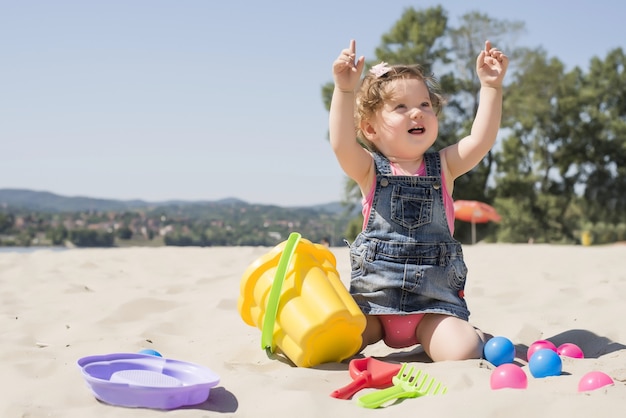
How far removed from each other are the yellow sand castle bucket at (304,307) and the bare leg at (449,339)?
287mm

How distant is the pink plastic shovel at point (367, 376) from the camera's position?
79.7 inches

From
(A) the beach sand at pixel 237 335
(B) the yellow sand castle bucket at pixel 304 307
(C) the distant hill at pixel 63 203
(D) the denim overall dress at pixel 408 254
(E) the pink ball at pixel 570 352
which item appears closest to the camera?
(A) the beach sand at pixel 237 335

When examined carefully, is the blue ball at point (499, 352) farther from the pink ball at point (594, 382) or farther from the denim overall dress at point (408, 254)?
the pink ball at point (594, 382)

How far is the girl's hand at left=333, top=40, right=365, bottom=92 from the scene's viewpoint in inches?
100

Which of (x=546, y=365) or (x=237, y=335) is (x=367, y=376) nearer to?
(x=546, y=365)

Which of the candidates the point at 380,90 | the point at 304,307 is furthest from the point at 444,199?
the point at 304,307

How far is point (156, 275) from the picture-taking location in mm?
5176

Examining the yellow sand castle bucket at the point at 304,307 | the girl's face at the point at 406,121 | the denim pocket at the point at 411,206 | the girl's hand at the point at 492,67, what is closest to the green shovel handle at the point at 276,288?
the yellow sand castle bucket at the point at 304,307

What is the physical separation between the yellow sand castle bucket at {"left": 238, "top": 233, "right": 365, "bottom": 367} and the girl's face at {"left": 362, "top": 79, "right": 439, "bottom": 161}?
559mm

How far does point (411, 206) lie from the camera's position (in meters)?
2.68

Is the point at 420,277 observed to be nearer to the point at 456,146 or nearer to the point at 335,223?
the point at 456,146

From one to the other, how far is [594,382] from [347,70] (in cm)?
139

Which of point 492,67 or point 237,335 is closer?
point 492,67

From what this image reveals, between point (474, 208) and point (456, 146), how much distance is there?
1246 cm
